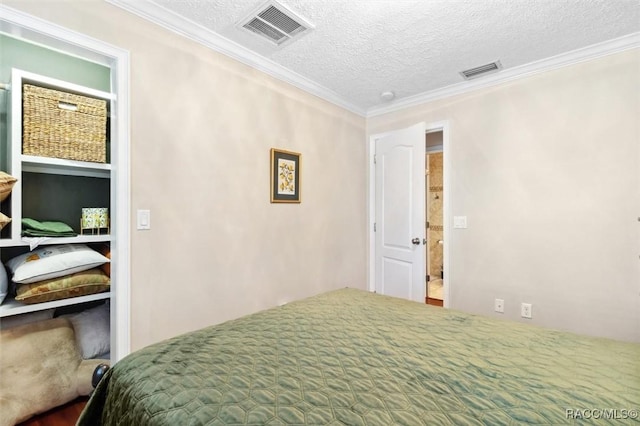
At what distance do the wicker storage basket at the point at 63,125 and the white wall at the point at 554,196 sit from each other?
9.85 feet

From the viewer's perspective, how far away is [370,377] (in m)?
0.93

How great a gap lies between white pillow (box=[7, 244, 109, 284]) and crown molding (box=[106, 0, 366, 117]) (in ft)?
5.08

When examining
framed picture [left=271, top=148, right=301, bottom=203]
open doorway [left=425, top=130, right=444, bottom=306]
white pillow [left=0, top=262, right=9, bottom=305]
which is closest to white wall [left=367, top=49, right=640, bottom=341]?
framed picture [left=271, top=148, right=301, bottom=203]

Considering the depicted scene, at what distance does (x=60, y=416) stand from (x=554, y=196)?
12.8 feet

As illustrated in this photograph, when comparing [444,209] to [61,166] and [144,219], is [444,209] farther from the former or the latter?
[61,166]

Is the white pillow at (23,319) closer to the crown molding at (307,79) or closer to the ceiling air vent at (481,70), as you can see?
the crown molding at (307,79)

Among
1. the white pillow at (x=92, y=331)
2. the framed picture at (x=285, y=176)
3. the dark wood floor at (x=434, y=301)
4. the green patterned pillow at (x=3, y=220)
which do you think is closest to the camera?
the green patterned pillow at (x=3, y=220)

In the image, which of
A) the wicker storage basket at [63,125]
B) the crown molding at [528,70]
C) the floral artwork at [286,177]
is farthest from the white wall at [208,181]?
the crown molding at [528,70]

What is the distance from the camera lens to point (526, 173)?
2.60 meters

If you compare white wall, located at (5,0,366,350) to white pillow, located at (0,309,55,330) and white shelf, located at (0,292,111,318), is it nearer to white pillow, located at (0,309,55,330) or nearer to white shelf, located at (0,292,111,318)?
white shelf, located at (0,292,111,318)

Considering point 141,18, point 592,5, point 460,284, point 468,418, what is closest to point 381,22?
point 592,5

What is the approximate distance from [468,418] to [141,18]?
2555 millimetres

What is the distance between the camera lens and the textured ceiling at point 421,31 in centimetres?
185

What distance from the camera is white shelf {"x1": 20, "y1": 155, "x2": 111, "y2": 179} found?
1.70m
